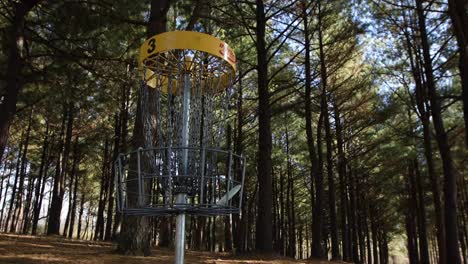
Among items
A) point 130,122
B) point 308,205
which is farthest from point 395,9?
point 308,205

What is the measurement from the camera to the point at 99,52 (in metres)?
10.8

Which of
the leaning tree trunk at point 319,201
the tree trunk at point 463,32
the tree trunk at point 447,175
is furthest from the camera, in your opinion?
the leaning tree trunk at point 319,201

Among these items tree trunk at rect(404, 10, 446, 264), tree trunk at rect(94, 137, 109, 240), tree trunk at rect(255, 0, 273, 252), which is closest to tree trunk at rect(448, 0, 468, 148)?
tree trunk at rect(255, 0, 273, 252)

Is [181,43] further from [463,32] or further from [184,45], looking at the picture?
[463,32]

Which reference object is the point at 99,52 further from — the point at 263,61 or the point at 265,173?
the point at 265,173

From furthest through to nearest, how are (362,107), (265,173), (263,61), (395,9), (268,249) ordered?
(362,107)
(395,9)
(263,61)
(265,173)
(268,249)

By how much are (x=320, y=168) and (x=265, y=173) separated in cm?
456

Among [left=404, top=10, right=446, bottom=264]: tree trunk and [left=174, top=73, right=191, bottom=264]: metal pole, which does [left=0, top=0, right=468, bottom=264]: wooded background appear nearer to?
[left=404, top=10, right=446, bottom=264]: tree trunk

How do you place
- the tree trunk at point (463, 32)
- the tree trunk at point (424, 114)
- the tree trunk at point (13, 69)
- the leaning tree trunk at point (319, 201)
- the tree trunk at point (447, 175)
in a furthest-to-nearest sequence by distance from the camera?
1. the tree trunk at point (424, 114)
2. the leaning tree trunk at point (319, 201)
3. the tree trunk at point (447, 175)
4. the tree trunk at point (13, 69)
5. the tree trunk at point (463, 32)

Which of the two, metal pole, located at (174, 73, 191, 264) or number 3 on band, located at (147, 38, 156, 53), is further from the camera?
number 3 on band, located at (147, 38, 156, 53)

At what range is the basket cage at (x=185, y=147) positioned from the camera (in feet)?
7.35

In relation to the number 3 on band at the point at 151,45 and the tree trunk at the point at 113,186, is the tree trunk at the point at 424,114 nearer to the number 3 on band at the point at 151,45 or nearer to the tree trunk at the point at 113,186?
the tree trunk at the point at 113,186

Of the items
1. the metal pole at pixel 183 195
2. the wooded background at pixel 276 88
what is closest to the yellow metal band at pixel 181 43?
the metal pole at pixel 183 195

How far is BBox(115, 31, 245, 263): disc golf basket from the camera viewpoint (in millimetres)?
2240
